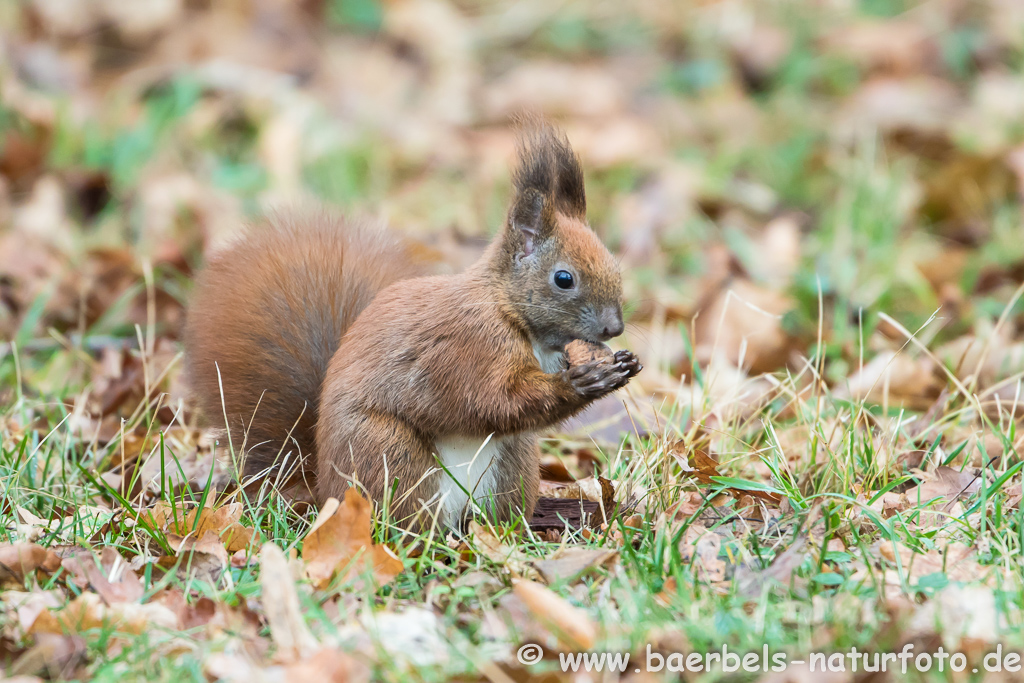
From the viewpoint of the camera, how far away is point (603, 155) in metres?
5.89

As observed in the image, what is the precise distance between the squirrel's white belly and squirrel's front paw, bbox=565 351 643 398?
0.28 m

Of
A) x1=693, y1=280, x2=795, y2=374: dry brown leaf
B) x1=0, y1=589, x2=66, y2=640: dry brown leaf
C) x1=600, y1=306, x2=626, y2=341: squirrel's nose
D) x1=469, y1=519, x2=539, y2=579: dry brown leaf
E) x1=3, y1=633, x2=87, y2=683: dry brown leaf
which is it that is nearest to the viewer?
x1=3, y1=633, x2=87, y2=683: dry brown leaf

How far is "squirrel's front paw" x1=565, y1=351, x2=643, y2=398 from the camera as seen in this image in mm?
2309

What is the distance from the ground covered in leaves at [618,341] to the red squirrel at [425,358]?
156 mm

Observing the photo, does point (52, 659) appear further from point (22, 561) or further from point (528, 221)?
point (528, 221)

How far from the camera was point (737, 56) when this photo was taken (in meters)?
7.03

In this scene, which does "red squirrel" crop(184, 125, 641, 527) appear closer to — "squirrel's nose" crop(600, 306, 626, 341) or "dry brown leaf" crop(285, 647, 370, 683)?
"squirrel's nose" crop(600, 306, 626, 341)

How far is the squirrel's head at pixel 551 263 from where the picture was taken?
2.45 metres

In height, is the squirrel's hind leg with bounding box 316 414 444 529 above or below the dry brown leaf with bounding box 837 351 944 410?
above

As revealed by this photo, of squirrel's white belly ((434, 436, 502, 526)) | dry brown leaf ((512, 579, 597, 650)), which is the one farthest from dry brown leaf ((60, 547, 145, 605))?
dry brown leaf ((512, 579, 597, 650))

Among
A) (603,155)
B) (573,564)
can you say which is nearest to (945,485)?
(573,564)

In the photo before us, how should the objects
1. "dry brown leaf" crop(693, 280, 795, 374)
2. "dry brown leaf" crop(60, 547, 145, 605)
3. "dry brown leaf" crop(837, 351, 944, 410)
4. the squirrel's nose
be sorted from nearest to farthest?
"dry brown leaf" crop(60, 547, 145, 605)
the squirrel's nose
"dry brown leaf" crop(837, 351, 944, 410)
"dry brown leaf" crop(693, 280, 795, 374)

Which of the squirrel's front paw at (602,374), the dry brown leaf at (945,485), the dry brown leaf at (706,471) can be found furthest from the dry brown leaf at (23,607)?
the dry brown leaf at (945,485)

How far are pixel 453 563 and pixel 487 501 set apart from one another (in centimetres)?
25
